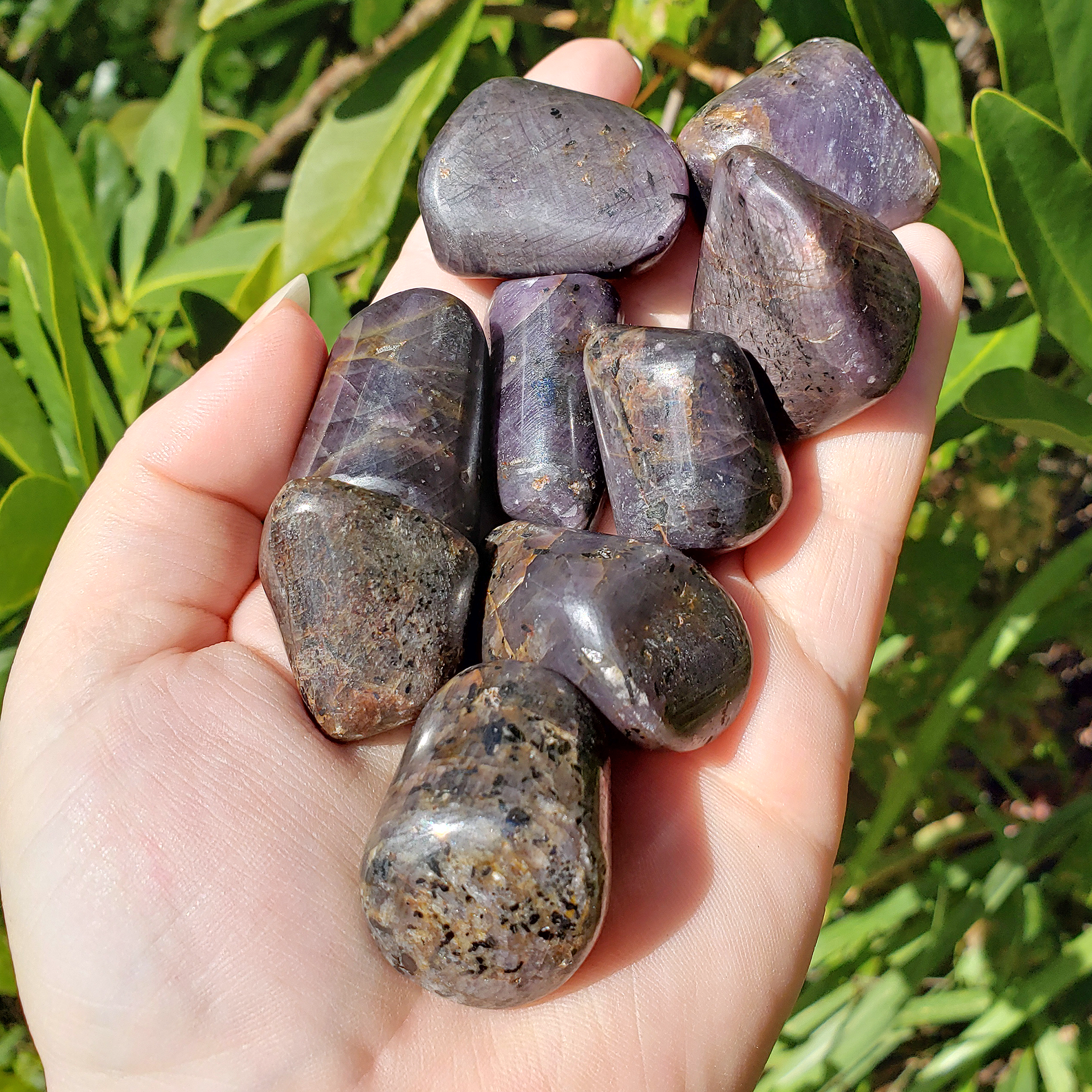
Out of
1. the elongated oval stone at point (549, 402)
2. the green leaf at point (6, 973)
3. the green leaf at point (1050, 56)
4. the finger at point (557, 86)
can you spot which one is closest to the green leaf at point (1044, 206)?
the green leaf at point (1050, 56)

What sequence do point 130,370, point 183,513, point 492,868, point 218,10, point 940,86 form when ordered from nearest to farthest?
point 492,868
point 183,513
point 218,10
point 940,86
point 130,370

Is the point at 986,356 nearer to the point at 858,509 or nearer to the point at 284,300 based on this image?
the point at 858,509

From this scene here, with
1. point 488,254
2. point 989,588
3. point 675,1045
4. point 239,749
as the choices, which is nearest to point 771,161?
point 488,254

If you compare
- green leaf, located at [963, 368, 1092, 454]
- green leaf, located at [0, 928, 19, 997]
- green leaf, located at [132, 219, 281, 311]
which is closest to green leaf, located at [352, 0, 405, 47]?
green leaf, located at [132, 219, 281, 311]

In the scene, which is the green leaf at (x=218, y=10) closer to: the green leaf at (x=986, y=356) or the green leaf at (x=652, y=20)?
the green leaf at (x=652, y=20)

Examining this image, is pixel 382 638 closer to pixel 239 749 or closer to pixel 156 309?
pixel 239 749

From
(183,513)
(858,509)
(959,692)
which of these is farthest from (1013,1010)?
(183,513)
